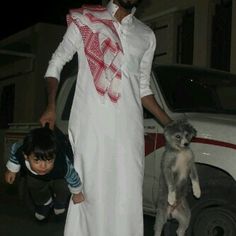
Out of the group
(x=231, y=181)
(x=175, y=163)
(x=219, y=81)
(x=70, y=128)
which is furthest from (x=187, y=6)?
(x=70, y=128)

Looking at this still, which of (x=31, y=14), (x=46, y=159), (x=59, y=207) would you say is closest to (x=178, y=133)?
(x=59, y=207)

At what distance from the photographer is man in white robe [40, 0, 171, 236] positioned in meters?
3.65

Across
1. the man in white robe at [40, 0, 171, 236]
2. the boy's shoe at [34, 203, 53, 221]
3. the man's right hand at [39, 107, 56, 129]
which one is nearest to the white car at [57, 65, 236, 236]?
the boy's shoe at [34, 203, 53, 221]

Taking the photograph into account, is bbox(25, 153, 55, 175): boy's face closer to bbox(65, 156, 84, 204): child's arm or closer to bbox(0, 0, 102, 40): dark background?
bbox(65, 156, 84, 204): child's arm

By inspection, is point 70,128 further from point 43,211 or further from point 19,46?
point 19,46

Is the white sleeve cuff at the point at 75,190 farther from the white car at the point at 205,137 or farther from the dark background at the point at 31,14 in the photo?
the dark background at the point at 31,14

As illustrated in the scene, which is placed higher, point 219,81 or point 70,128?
point 219,81

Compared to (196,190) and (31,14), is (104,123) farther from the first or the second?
(31,14)

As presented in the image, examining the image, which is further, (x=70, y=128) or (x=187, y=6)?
(x=187, y=6)

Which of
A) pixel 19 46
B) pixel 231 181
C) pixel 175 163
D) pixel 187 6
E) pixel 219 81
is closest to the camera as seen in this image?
pixel 175 163

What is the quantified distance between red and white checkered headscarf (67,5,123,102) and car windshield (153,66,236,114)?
2.36 metres

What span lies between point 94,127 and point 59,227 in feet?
14.1

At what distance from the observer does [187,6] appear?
12.4 m

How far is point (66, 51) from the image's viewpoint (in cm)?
377
